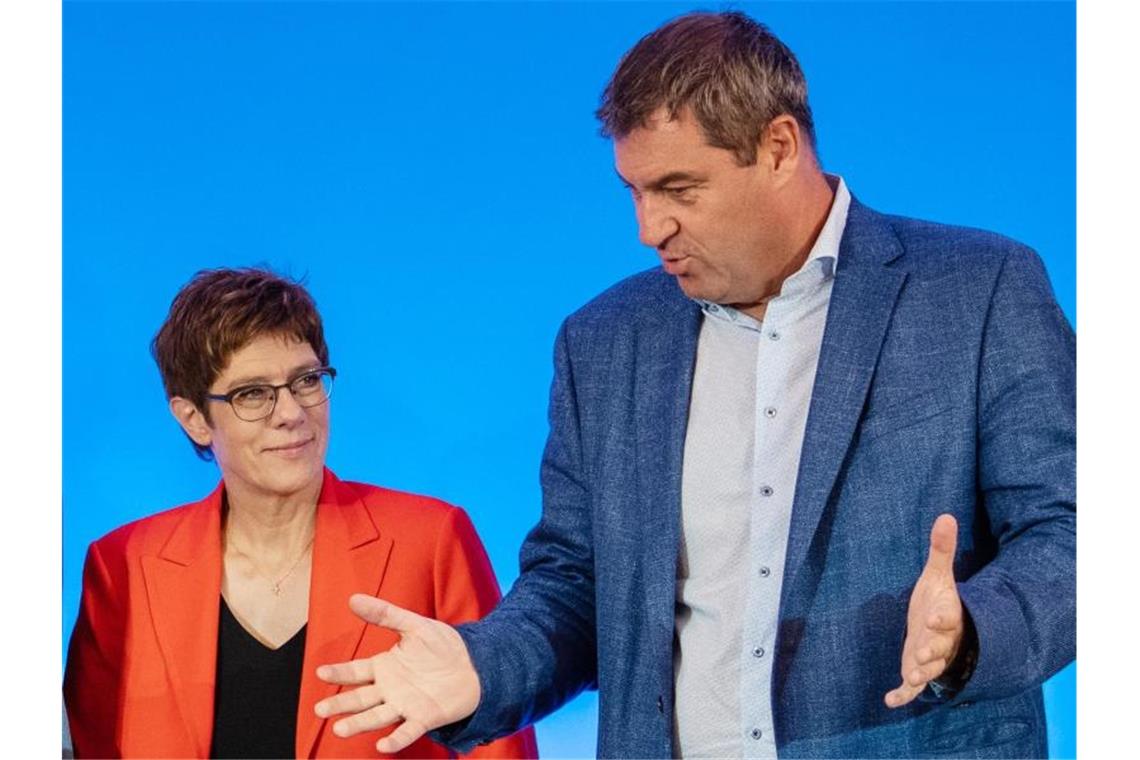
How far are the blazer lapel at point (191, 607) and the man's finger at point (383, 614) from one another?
2.22ft

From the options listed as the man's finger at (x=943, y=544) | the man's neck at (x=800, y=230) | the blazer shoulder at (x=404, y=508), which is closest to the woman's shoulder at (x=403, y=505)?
the blazer shoulder at (x=404, y=508)

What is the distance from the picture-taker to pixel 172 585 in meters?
2.57

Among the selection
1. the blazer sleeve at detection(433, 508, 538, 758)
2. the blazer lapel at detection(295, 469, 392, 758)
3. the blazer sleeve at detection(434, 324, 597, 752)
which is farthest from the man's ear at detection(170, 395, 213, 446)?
the blazer sleeve at detection(434, 324, 597, 752)

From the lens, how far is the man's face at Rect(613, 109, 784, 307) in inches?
80.8

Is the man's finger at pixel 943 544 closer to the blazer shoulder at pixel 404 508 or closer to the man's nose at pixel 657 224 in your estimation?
the man's nose at pixel 657 224

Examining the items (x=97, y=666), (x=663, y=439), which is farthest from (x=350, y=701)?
(x=97, y=666)

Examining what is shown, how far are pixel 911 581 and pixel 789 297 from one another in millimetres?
424

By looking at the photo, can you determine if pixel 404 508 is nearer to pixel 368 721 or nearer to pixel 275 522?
pixel 275 522

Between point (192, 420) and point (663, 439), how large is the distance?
920 mm

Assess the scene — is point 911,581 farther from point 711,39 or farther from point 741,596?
point 711,39

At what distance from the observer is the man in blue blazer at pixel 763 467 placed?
6.41ft

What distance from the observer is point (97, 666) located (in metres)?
2.58

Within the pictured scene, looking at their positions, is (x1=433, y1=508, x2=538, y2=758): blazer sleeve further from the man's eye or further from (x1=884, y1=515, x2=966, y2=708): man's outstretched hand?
(x1=884, y1=515, x2=966, y2=708): man's outstretched hand
